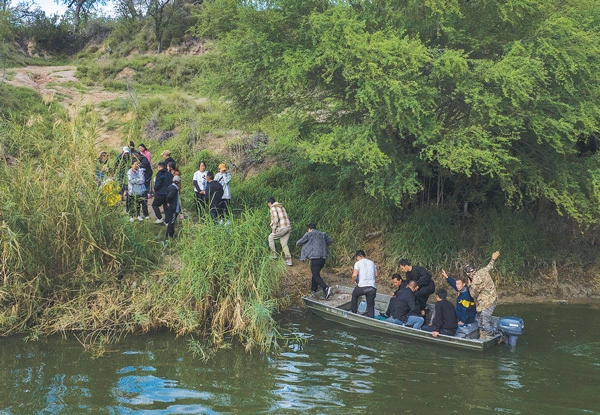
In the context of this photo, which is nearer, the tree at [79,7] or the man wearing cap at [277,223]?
the man wearing cap at [277,223]

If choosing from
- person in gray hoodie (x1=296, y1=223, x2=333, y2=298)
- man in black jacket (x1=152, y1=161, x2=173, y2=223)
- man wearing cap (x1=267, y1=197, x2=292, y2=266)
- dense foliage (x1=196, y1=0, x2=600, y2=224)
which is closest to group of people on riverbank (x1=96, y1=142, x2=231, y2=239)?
man in black jacket (x1=152, y1=161, x2=173, y2=223)

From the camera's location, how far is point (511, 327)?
11.0 metres

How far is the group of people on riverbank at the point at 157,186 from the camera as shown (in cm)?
1319

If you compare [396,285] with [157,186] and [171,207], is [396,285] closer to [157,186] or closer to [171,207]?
[171,207]

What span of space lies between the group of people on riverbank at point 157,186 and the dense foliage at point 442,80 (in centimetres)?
258

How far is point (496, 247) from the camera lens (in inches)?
595

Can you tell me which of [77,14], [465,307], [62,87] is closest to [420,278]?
[465,307]

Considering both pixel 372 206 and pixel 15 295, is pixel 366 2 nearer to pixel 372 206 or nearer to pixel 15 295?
pixel 372 206

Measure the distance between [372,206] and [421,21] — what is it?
15.4ft

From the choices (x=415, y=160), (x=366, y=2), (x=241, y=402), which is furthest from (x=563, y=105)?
(x=241, y=402)

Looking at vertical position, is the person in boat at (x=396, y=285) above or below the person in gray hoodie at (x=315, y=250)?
below

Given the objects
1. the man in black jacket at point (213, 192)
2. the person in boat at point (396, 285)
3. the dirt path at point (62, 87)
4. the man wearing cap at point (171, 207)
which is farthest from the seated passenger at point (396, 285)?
the dirt path at point (62, 87)

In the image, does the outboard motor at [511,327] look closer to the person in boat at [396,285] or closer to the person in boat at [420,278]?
the person in boat at [420,278]

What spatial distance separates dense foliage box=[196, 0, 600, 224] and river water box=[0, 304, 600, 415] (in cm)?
371
